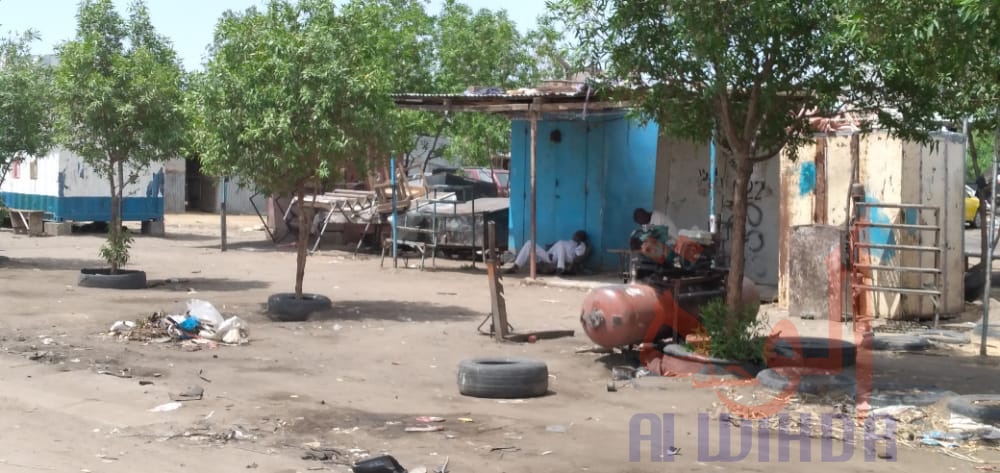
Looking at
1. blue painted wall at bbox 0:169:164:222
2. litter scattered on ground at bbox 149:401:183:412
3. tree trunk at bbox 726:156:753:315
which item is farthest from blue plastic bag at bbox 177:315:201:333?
blue painted wall at bbox 0:169:164:222

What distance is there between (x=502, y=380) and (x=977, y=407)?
379cm

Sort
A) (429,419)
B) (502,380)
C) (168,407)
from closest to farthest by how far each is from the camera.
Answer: (429,419) → (168,407) → (502,380)

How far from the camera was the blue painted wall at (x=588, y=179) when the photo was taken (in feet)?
64.8

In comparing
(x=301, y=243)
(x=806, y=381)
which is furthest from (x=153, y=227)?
(x=806, y=381)

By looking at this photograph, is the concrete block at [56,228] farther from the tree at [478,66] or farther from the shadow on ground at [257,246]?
the tree at [478,66]

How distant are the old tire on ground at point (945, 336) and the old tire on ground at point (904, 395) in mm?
3458

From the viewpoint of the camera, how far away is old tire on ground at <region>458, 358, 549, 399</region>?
30.5 feet

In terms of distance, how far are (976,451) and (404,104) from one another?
13.2 m

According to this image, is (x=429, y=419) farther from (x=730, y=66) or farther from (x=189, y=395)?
(x=730, y=66)

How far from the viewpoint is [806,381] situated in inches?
366

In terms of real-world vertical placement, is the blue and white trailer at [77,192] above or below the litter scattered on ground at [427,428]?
above

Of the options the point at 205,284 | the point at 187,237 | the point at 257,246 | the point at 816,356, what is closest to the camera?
the point at 816,356

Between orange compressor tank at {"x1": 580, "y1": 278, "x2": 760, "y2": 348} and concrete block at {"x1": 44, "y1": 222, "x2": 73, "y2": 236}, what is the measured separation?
21586 millimetres

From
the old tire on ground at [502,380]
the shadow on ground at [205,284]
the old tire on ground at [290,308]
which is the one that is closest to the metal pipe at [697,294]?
the old tire on ground at [502,380]
